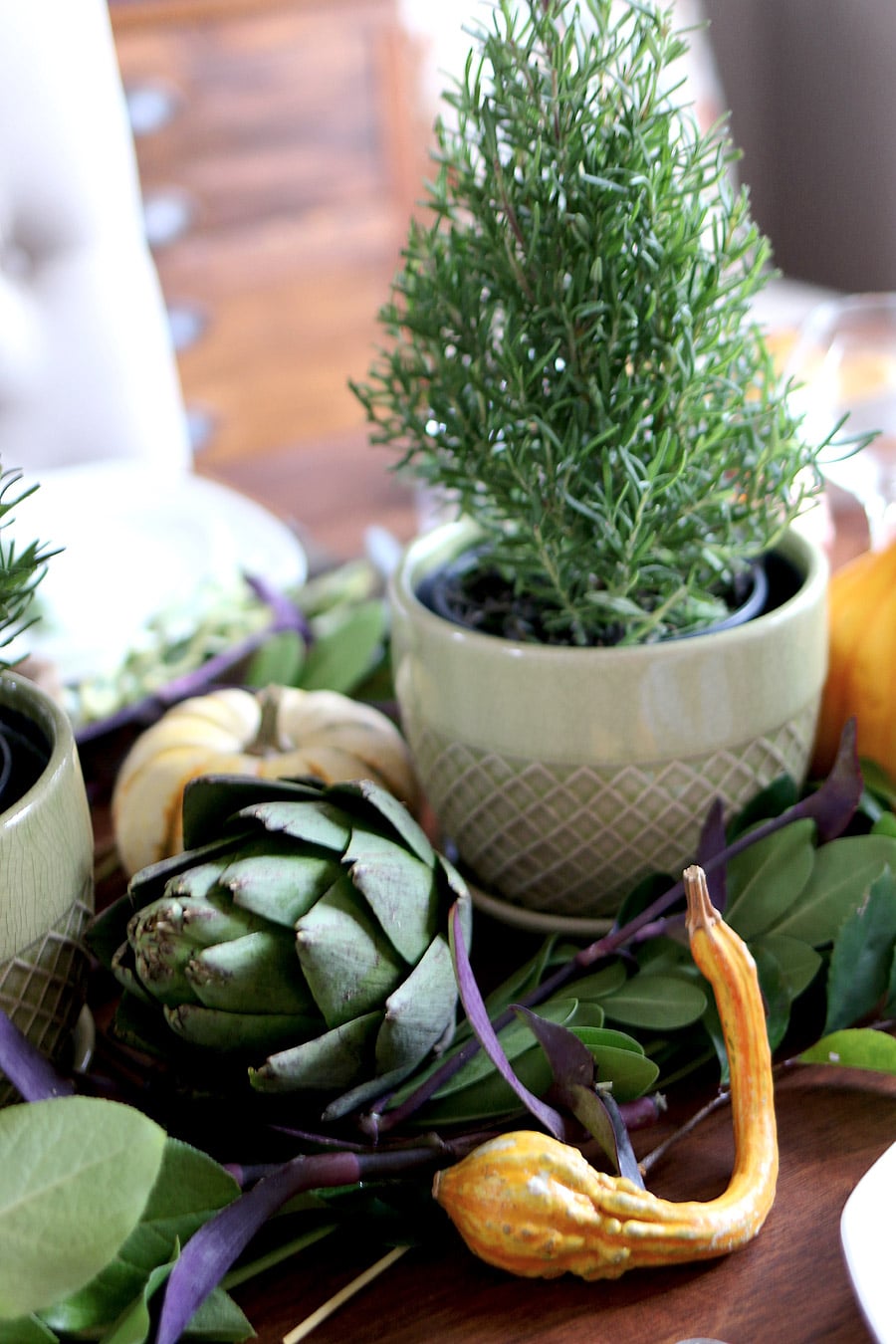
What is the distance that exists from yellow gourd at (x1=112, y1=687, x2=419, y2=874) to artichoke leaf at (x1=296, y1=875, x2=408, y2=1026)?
111mm

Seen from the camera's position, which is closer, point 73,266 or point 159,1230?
point 159,1230

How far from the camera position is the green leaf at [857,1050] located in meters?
0.36

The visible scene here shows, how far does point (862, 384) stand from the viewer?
0.73m

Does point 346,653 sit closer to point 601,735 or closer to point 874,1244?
point 601,735

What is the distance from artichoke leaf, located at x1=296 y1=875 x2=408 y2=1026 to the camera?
1.07 feet

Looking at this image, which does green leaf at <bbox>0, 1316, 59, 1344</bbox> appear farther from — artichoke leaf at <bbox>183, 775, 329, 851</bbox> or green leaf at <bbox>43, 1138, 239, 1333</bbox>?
artichoke leaf at <bbox>183, 775, 329, 851</bbox>

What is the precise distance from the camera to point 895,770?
47 cm

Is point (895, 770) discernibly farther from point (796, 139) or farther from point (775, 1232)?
point (796, 139)

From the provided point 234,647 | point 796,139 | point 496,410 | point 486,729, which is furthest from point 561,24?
point 796,139

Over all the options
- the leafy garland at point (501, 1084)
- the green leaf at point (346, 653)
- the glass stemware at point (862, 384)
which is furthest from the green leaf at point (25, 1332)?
the glass stemware at point (862, 384)

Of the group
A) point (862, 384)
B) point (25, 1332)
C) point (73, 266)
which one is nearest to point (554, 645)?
point (25, 1332)

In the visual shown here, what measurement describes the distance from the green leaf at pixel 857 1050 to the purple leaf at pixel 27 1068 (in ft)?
0.68

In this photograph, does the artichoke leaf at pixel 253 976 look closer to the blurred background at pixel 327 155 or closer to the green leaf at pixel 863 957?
the green leaf at pixel 863 957

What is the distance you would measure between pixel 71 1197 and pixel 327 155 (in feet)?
8.12
